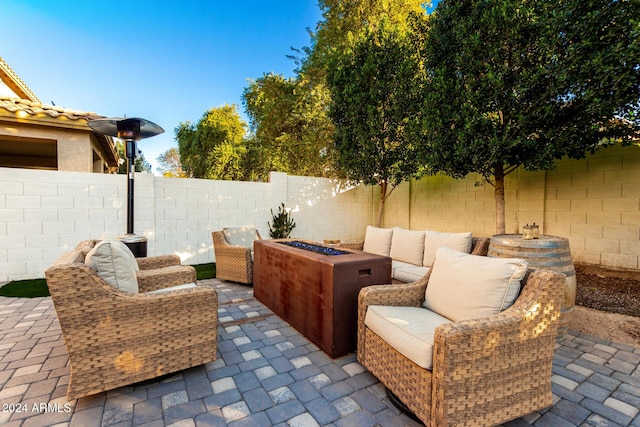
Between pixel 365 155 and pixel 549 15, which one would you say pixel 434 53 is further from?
pixel 365 155

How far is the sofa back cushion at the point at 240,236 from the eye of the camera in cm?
468

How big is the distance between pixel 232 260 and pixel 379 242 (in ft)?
7.35

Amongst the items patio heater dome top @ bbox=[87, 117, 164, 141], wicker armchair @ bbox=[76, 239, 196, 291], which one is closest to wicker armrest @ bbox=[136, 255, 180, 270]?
wicker armchair @ bbox=[76, 239, 196, 291]

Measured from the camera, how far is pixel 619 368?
2.11m

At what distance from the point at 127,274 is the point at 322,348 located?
157 centimetres

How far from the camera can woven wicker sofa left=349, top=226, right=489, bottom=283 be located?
11.0 feet

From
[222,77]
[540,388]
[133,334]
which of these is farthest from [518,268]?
[222,77]

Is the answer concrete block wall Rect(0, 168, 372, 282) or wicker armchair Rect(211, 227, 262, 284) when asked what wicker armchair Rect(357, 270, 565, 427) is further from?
concrete block wall Rect(0, 168, 372, 282)

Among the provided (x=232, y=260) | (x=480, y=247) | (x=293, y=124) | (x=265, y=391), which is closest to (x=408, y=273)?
(x=480, y=247)

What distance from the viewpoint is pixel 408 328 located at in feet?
5.46

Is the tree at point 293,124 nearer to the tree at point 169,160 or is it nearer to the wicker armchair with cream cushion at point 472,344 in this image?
the wicker armchair with cream cushion at point 472,344

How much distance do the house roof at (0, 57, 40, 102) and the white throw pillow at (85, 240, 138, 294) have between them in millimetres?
7590

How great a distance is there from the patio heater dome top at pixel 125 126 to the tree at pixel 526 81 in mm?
4020

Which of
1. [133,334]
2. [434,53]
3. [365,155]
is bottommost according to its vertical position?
[133,334]
